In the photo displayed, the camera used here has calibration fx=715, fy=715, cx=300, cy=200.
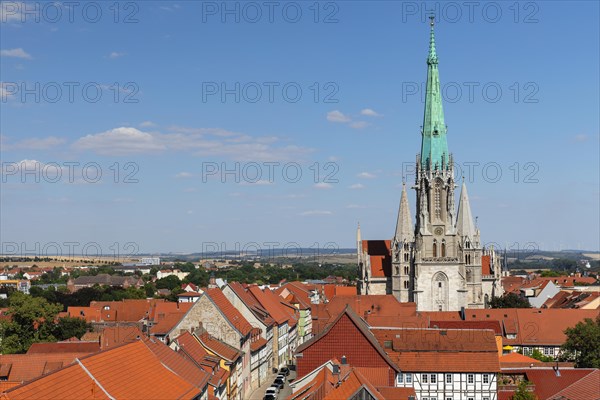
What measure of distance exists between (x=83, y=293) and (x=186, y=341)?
10055 cm

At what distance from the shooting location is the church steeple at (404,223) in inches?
4582

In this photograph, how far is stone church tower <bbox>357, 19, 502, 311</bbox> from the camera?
10912 cm

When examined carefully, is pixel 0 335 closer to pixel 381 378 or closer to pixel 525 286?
pixel 381 378

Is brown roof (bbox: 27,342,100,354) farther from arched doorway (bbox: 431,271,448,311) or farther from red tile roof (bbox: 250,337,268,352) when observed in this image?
arched doorway (bbox: 431,271,448,311)

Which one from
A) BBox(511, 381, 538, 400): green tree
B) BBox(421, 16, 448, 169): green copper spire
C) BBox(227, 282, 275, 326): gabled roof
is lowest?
BBox(511, 381, 538, 400): green tree

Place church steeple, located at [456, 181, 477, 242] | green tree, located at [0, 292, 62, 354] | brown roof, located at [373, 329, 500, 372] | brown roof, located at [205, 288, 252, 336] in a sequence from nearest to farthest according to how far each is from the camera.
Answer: brown roof, located at [373, 329, 500, 372]
brown roof, located at [205, 288, 252, 336]
green tree, located at [0, 292, 62, 354]
church steeple, located at [456, 181, 477, 242]

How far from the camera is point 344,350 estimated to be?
178 feet

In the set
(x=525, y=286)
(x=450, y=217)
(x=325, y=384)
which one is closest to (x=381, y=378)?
(x=325, y=384)

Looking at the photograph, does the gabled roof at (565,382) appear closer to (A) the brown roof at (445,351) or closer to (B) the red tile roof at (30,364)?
(A) the brown roof at (445,351)

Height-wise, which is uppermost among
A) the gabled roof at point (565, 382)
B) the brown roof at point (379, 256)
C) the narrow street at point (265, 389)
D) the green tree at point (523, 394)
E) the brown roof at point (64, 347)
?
the brown roof at point (379, 256)

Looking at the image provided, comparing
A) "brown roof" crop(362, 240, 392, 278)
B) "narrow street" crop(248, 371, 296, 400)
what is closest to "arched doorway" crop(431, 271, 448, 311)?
"brown roof" crop(362, 240, 392, 278)

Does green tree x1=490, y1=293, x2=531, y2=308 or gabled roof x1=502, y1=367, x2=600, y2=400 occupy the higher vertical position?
green tree x1=490, y1=293, x2=531, y2=308

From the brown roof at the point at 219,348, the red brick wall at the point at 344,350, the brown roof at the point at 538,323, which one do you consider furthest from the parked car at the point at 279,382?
the brown roof at the point at 538,323

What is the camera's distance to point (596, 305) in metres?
107
